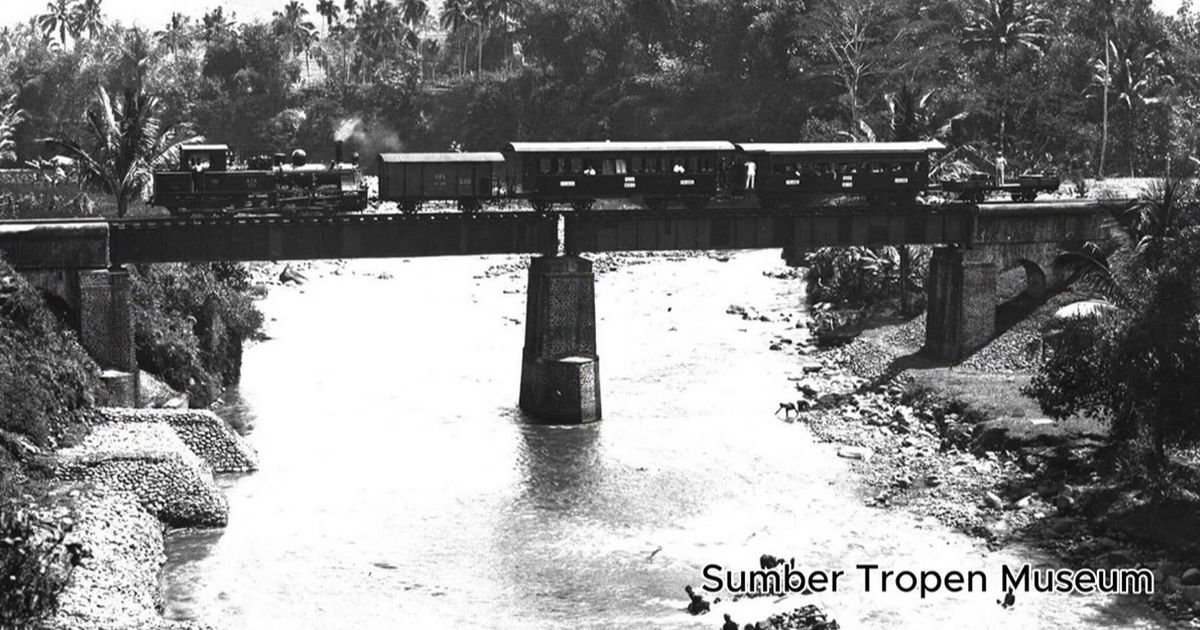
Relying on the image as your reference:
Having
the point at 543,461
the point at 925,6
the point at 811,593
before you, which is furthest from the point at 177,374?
the point at 925,6

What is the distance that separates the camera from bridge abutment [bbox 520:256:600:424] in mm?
69500

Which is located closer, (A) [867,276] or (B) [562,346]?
(B) [562,346]

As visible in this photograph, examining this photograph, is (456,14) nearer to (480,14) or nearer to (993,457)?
(480,14)

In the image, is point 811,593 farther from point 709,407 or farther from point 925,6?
point 925,6

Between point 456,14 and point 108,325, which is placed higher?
point 456,14

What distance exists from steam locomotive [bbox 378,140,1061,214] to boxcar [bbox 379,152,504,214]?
0.04 m

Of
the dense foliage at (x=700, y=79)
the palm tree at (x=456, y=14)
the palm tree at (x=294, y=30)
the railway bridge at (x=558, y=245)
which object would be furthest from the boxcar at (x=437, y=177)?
the palm tree at (x=294, y=30)

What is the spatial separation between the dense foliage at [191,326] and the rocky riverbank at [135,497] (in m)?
8.15

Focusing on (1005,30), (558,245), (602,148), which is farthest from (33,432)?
(1005,30)

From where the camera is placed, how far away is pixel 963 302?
77562 mm

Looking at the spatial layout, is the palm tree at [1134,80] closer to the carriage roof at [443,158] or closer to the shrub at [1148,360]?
the carriage roof at [443,158]

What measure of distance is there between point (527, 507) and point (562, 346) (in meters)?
14.6

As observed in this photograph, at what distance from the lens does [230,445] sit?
61250 mm

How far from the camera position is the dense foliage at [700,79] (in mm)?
120188
